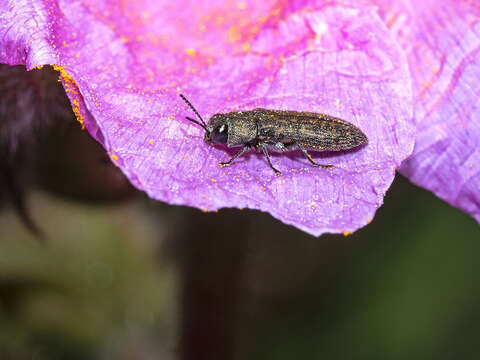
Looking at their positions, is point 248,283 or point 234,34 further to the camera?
point 248,283

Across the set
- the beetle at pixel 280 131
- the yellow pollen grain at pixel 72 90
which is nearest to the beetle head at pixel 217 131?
the beetle at pixel 280 131

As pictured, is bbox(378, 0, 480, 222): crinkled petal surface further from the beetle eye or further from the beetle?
the beetle eye

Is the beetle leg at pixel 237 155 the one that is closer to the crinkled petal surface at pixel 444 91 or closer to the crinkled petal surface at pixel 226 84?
the crinkled petal surface at pixel 226 84

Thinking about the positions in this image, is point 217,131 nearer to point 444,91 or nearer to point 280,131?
point 280,131

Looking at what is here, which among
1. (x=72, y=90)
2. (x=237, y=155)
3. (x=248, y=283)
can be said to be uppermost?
(x=72, y=90)

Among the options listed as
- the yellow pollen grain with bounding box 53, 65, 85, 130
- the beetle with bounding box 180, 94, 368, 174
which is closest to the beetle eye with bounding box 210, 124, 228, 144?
the beetle with bounding box 180, 94, 368, 174

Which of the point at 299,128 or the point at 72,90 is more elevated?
the point at 72,90

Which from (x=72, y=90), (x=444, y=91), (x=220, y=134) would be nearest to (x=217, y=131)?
(x=220, y=134)
